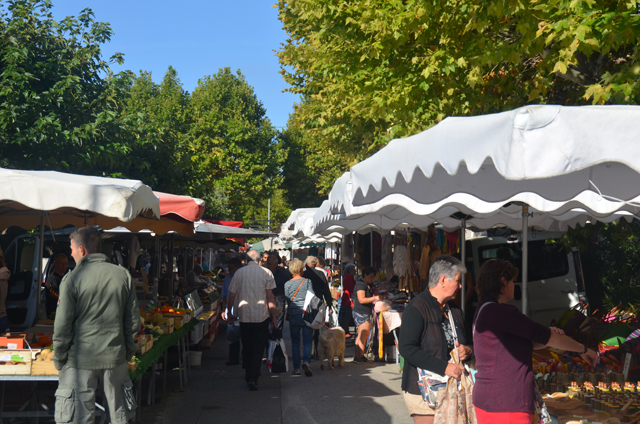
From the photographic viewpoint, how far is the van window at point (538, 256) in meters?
11.1

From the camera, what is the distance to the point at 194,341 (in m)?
10.1

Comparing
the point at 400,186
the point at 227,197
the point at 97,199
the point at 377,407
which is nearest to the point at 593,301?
the point at 377,407

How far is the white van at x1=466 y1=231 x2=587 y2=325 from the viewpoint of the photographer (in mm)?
10984

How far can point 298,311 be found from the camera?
9.46 m

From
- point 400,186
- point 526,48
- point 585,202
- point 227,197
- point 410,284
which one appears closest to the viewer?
point 400,186

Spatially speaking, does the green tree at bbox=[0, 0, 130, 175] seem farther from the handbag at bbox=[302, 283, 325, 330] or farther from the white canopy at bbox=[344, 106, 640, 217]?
the white canopy at bbox=[344, 106, 640, 217]

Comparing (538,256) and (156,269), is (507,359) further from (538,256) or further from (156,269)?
(538,256)

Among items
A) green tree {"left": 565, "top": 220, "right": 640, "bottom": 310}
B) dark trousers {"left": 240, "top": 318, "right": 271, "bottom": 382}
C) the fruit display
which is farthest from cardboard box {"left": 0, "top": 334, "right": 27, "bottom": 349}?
green tree {"left": 565, "top": 220, "right": 640, "bottom": 310}

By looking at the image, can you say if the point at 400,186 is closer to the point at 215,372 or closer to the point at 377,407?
the point at 377,407

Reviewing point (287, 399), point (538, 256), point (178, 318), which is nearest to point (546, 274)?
point (538, 256)

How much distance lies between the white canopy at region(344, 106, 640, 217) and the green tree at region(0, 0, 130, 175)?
10787mm

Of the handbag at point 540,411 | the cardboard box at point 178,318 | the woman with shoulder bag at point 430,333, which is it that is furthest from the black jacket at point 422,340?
the cardboard box at point 178,318

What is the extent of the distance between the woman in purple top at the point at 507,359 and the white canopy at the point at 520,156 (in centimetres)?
81

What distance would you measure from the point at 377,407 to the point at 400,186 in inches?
159
